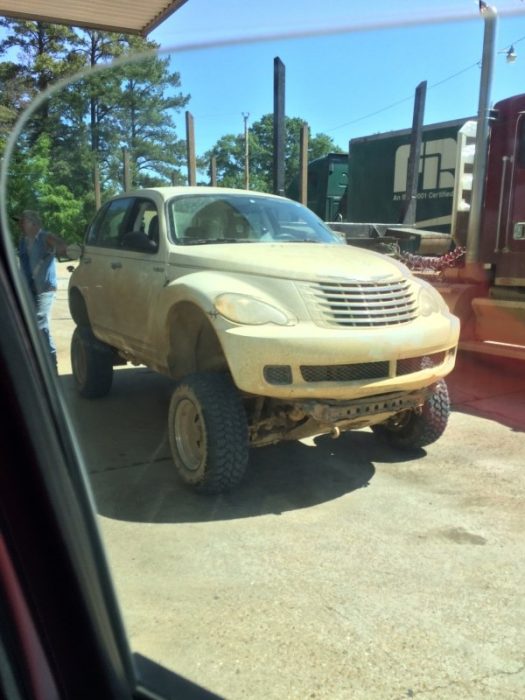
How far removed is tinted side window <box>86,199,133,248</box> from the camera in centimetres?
424

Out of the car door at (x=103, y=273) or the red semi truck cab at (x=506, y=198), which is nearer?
the car door at (x=103, y=273)

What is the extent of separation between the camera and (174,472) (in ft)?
14.3

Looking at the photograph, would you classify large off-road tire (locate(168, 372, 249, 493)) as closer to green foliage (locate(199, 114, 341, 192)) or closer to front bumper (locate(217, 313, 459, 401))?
front bumper (locate(217, 313, 459, 401))

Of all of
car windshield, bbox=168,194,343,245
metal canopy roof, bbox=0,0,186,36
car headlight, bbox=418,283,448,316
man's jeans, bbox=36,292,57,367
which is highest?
metal canopy roof, bbox=0,0,186,36

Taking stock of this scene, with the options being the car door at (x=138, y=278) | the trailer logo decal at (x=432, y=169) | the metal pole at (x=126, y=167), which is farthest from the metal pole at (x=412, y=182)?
the metal pole at (x=126, y=167)

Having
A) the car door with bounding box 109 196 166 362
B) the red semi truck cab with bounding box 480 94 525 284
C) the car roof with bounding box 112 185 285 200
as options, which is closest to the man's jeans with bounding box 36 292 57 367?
the car door with bounding box 109 196 166 362

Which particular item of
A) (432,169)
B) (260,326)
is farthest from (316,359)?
(432,169)

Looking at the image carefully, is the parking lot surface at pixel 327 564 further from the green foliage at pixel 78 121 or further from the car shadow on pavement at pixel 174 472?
the green foliage at pixel 78 121

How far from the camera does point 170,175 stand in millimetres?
3139

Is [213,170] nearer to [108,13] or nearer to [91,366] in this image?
[108,13]

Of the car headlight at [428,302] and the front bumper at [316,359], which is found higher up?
the car headlight at [428,302]

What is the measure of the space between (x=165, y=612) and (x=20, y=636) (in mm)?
1579

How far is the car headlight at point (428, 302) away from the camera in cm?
415

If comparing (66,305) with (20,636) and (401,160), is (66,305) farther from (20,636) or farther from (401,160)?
(401,160)
